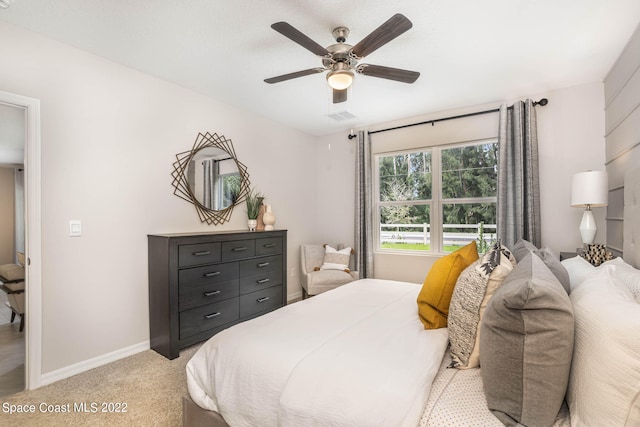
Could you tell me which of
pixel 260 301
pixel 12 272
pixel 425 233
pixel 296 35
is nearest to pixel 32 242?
pixel 12 272

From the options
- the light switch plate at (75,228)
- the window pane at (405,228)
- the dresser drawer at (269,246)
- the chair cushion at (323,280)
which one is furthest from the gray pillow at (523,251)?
the light switch plate at (75,228)

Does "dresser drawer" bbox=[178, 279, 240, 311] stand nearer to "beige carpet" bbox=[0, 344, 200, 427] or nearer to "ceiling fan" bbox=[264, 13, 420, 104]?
"beige carpet" bbox=[0, 344, 200, 427]

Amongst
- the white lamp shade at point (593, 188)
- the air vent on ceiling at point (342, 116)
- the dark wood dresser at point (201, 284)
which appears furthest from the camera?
the air vent on ceiling at point (342, 116)

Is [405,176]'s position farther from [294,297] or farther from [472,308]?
[472,308]

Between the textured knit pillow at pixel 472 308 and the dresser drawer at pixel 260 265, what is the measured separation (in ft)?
7.63

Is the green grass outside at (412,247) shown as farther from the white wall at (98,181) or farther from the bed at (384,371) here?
the white wall at (98,181)

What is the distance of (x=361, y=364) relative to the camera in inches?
47.0

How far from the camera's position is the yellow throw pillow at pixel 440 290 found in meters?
1.61

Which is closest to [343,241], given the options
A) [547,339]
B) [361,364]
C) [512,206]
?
[512,206]

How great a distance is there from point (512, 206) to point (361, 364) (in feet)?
9.68

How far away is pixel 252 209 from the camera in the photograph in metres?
3.79

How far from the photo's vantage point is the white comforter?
1045mm

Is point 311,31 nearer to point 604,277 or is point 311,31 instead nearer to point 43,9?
point 43,9

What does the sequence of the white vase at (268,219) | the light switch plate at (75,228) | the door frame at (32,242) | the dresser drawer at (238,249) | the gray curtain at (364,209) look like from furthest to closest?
the gray curtain at (364,209) → the white vase at (268,219) → the dresser drawer at (238,249) → the light switch plate at (75,228) → the door frame at (32,242)
